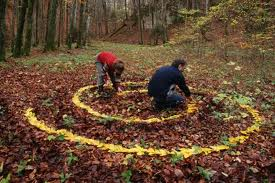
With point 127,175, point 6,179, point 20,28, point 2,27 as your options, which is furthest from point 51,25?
point 127,175

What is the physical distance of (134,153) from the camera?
7324mm

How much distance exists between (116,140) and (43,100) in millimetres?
3944

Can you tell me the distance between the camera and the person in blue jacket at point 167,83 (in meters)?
9.75

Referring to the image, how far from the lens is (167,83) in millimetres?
9812

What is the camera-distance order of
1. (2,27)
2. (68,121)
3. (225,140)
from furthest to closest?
1. (2,27)
2. (68,121)
3. (225,140)

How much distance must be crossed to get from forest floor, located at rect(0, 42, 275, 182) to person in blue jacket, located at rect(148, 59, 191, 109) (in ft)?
1.04

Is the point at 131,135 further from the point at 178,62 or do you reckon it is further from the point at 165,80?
the point at 178,62

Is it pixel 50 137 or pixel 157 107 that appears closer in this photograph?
pixel 50 137

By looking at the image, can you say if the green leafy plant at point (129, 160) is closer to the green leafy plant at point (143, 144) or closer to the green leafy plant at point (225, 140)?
the green leafy plant at point (143, 144)

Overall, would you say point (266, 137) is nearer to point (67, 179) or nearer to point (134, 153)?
point (134, 153)

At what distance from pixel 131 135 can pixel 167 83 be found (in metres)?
2.13

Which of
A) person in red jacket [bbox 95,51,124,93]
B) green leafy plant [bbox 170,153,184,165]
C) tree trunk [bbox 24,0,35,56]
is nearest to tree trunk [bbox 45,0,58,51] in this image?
tree trunk [bbox 24,0,35,56]

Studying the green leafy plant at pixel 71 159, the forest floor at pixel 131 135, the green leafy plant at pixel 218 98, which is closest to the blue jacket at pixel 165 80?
the forest floor at pixel 131 135

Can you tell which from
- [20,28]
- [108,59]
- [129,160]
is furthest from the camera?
[20,28]
